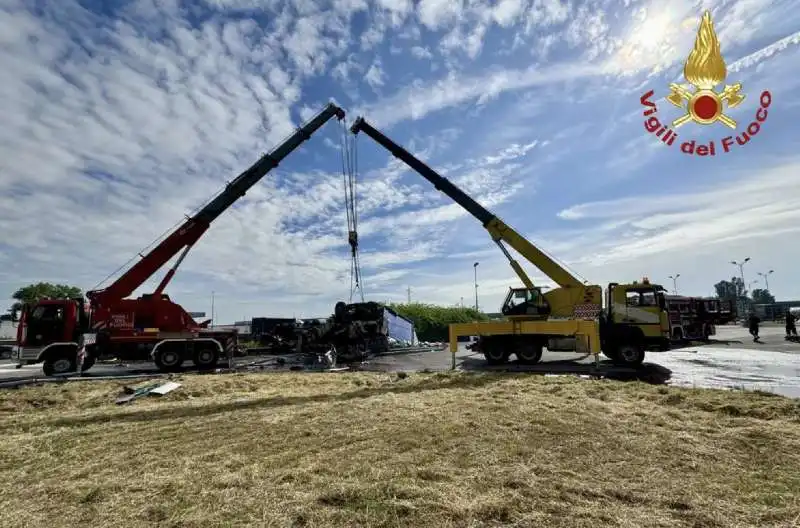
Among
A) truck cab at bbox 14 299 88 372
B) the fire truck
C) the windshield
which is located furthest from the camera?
the fire truck

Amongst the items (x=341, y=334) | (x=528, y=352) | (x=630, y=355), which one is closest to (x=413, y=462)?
(x=528, y=352)

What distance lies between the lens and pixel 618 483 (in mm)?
4102

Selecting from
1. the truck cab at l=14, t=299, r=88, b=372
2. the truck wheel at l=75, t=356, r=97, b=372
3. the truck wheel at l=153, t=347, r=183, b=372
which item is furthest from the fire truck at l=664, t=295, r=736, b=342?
the truck cab at l=14, t=299, r=88, b=372

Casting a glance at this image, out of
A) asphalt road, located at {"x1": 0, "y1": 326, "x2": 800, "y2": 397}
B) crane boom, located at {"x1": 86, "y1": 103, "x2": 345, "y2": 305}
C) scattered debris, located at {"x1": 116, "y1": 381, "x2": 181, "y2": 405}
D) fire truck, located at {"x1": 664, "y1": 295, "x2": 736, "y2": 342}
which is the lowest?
asphalt road, located at {"x1": 0, "y1": 326, "x2": 800, "y2": 397}

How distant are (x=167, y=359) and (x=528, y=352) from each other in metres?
12.8

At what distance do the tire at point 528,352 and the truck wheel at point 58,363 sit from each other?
15.0 meters

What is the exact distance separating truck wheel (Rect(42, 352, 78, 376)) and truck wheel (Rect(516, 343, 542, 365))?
49.3ft

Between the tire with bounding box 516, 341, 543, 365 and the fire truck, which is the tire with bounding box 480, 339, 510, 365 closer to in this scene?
the tire with bounding box 516, 341, 543, 365

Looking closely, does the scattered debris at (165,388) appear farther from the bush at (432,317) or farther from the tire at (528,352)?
the bush at (432,317)

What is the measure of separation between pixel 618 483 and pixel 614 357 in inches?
516

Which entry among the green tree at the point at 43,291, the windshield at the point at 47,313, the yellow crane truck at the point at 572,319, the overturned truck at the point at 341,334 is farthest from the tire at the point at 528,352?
the green tree at the point at 43,291

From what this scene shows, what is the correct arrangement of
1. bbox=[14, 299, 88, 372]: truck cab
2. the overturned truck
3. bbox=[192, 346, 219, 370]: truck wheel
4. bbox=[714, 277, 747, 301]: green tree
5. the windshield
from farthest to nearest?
bbox=[714, 277, 747, 301]: green tree
the overturned truck
bbox=[192, 346, 219, 370]: truck wheel
the windshield
bbox=[14, 299, 88, 372]: truck cab

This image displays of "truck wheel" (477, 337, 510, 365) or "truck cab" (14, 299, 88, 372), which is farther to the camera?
"truck wheel" (477, 337, 510, 365)

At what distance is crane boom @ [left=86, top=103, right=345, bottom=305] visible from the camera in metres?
16.7
